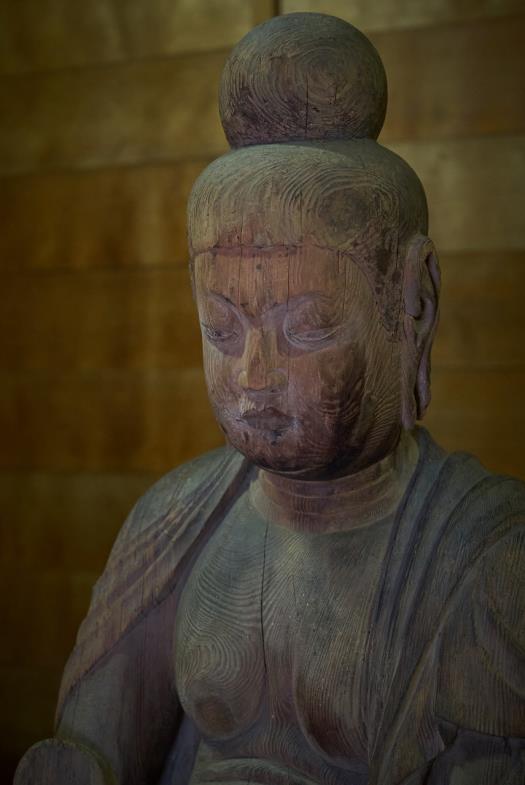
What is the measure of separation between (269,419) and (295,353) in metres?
0.08

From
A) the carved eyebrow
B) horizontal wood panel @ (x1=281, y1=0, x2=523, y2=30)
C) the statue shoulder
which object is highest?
horizontal wood panel @ (x1=281, y1=0, x2=523, y2=30)

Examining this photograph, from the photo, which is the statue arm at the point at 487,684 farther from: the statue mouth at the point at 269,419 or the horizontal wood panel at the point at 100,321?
the horizontal wood panel at the point at 100,321

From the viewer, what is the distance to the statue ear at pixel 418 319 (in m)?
1.27

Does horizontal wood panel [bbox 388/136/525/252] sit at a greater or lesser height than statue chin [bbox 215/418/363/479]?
greater

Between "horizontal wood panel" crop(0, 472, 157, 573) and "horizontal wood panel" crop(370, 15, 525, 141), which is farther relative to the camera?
"horizontal wood panel" crop(0, 472, 157, 573)

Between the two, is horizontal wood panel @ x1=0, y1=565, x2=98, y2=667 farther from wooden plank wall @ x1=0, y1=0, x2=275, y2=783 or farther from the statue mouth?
the statue mouth

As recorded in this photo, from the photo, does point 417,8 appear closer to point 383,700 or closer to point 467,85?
point 467,85

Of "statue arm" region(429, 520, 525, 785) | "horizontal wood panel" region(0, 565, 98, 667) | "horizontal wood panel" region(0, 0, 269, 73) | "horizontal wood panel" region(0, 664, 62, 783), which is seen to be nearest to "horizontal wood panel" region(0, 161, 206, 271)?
"horizontal wood panel" region(0, 0, 269, 73)

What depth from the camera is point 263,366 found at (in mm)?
1208

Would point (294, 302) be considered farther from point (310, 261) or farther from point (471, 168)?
point (471, 168)

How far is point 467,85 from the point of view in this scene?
7.14ft

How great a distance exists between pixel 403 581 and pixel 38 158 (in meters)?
1.62

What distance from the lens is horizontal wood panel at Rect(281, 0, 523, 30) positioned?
2.16m

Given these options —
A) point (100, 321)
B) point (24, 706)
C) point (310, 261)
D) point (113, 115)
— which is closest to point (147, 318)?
point (100, 321)
